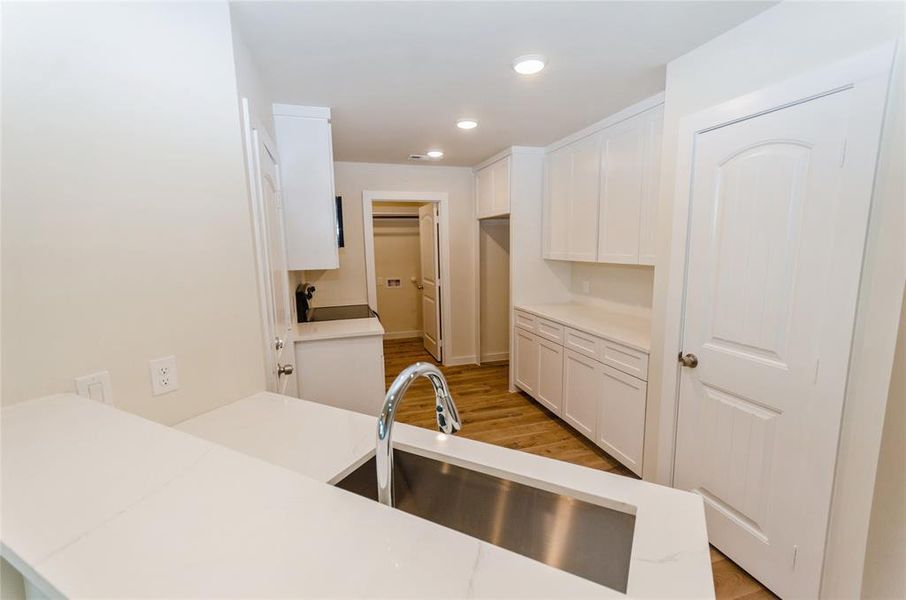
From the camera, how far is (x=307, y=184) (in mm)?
2410

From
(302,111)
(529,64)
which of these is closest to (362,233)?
(302,111)

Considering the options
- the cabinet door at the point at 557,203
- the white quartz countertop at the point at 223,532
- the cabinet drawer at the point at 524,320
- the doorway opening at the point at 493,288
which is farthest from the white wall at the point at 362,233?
the white quartz countertop at the point at 223,532

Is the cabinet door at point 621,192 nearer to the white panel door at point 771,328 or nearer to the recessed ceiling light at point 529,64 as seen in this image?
the white panel door at point 771,328

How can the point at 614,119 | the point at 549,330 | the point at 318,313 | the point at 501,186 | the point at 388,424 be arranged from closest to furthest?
the point at 388,424 → the point at 614,119 → the point at 549,330 → the point at 318,313 → the point at 501,186

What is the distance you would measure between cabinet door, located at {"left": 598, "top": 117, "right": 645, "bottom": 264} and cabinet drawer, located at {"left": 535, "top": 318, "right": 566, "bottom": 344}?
1.98 feet

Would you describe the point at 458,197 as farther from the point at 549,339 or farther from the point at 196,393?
the point at 196,393

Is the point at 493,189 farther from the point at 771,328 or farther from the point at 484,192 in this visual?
the point at 771,328

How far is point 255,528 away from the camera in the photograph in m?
0.54

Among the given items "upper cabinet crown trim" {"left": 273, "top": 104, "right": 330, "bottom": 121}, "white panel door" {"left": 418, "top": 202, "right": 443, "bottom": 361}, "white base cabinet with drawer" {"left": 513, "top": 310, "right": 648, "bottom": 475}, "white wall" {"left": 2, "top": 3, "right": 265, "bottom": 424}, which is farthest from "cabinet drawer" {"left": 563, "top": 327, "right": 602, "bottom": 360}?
"upper cabinet crown trim" {"left": 273, "top": 104, "right": 330, "bottom": 121}

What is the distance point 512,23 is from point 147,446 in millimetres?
1739

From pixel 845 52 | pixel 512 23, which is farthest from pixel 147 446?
pixel 845 52

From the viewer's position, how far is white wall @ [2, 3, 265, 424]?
2.87 feet

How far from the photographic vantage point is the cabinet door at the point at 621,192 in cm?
241

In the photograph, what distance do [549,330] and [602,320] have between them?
416mm
